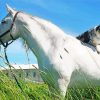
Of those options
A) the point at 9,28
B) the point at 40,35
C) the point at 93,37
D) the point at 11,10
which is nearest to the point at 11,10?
the point at 11,10

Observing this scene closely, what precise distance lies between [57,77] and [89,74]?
30.0 inches

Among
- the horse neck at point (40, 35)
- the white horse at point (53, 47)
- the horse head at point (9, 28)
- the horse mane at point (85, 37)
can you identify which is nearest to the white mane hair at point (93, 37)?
the horse mane at point (85, 37)

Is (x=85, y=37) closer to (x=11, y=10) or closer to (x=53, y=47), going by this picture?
(x=53, y=47)

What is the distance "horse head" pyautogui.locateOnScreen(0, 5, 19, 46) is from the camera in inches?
261

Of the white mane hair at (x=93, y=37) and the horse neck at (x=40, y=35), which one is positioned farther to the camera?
the white mane hair at (x=93, y=37)

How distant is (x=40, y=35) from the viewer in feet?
21.0

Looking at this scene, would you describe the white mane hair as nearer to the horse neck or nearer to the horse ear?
the horse neck

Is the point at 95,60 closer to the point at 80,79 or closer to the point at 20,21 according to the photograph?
the point at 80,79

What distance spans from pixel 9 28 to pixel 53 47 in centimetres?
98

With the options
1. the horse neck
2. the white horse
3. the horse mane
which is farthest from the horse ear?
the horse mane

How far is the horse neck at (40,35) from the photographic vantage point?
6.21 m

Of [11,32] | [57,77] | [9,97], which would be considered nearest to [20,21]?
[11,32]

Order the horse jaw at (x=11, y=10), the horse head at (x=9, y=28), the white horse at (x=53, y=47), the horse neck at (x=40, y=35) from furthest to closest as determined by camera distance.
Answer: the horse jaw at (x=11, y=10)
the horse head at (x=9, y=28)
the horse neck at (x=40, y=35)
the white horse at (x=53, y=47)

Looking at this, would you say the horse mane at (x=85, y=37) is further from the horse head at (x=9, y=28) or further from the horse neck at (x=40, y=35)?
the horse head at (x=9, y=28)
